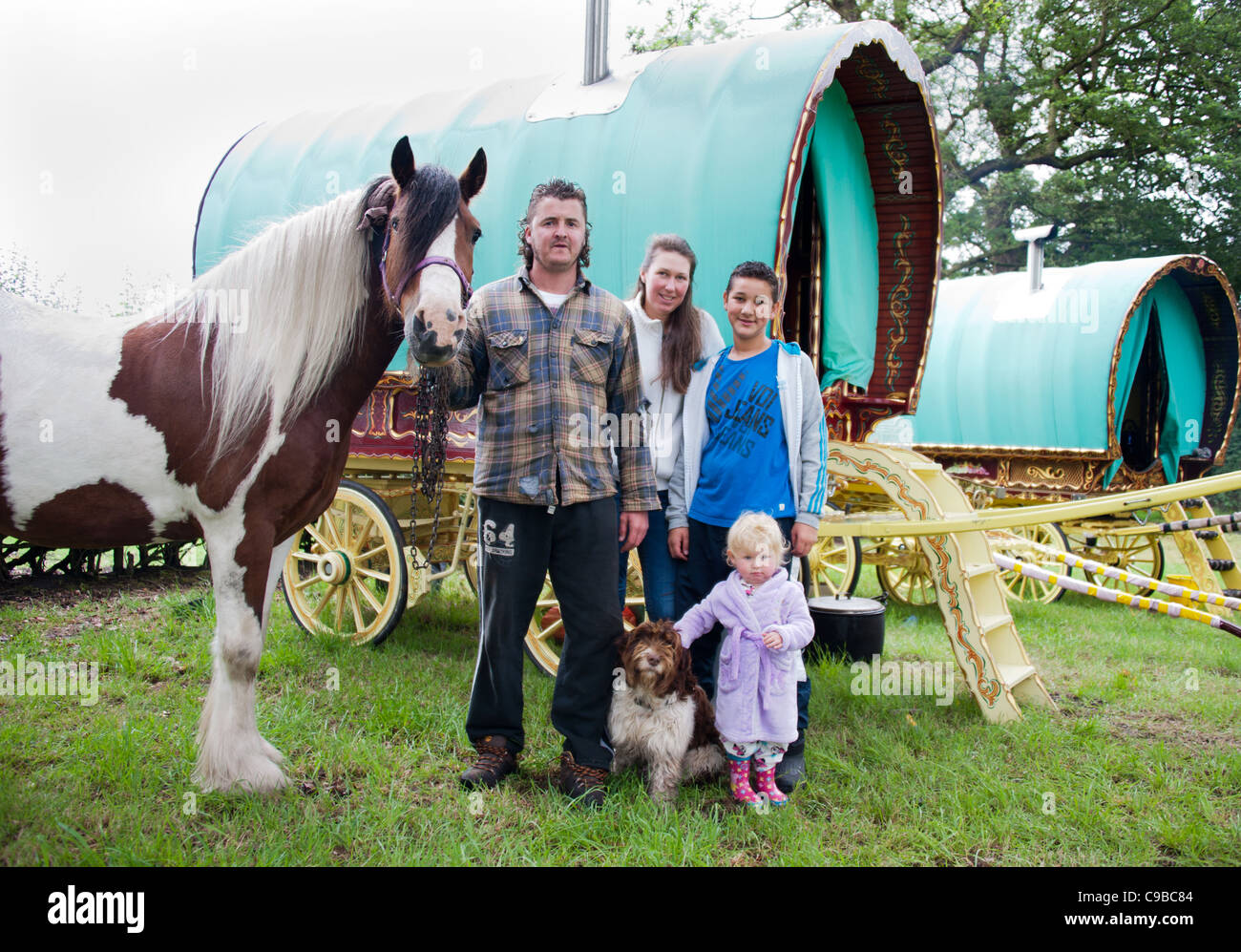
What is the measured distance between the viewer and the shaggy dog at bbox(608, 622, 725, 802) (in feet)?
8.61

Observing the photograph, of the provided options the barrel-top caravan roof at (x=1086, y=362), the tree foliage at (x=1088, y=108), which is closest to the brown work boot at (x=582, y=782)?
the barrel-top caravan roof at (x=1086, y=362)

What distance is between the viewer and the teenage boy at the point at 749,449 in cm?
292

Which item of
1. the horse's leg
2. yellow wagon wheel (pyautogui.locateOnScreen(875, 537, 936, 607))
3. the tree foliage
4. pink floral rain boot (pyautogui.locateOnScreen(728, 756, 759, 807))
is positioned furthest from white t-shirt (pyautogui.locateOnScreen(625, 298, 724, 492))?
the tree foliage

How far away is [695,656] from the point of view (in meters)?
3.14

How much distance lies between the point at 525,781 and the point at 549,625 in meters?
1.27

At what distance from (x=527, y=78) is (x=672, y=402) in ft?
8.44

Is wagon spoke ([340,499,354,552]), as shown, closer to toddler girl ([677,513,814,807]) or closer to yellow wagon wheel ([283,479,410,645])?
yellow wagon wheel ([283,479,410,645])

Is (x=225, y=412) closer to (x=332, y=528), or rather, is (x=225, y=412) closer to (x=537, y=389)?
(x=537, y=389)

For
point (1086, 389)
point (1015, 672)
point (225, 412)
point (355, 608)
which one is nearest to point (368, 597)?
point (355, 608)

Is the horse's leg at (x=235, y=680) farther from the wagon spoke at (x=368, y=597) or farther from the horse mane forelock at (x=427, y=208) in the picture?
the wagon spoke at (x=368, y=597)

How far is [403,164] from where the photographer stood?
8.05 ft

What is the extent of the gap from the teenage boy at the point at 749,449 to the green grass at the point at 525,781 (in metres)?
0.49

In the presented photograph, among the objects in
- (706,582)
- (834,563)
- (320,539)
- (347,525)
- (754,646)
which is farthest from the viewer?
(834,563)
